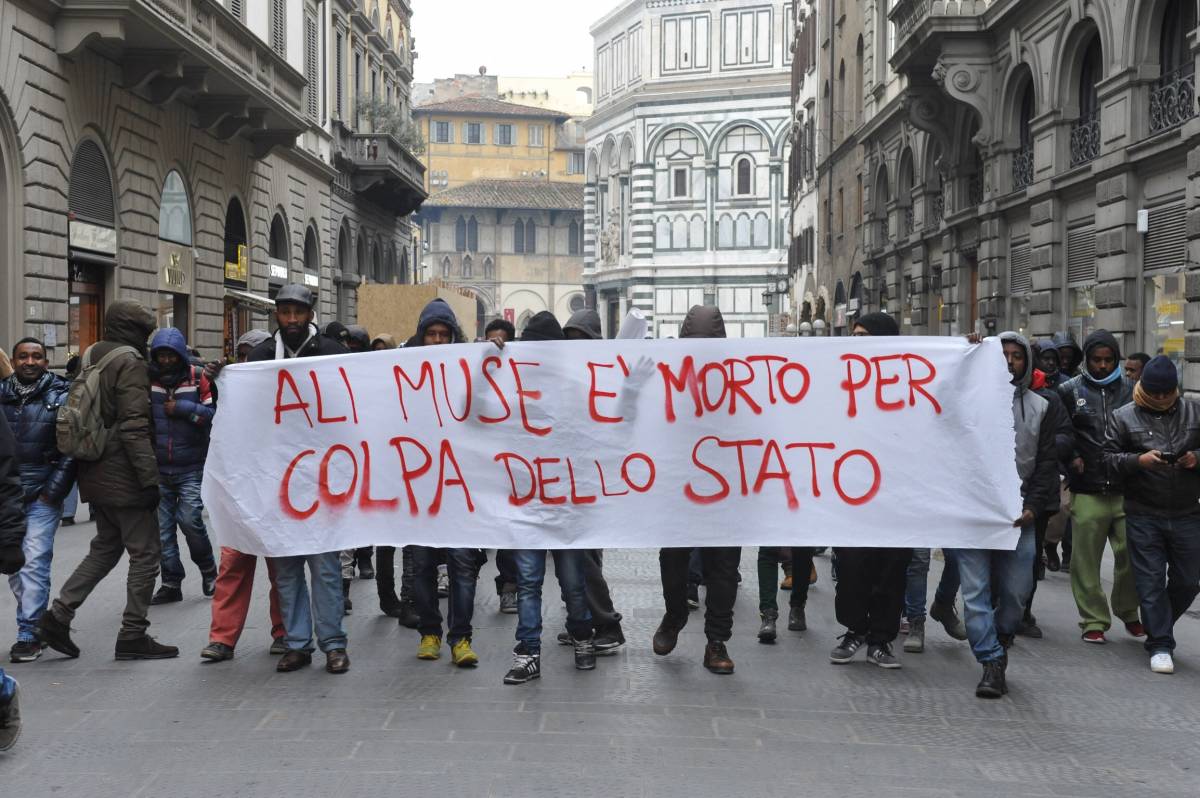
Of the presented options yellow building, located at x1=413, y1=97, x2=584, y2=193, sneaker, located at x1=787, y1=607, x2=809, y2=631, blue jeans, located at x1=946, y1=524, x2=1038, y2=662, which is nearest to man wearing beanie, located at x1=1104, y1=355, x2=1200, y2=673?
blue jeans, located at x1=946, y1=524, x2=1038, y2=662

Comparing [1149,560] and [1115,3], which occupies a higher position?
[1115,3]

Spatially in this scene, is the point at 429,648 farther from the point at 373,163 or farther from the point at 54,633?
the point at 373,163

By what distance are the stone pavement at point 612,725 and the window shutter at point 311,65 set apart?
26582mm

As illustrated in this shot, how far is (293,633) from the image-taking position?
766 cm

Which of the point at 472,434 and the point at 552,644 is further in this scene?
the point at 552,644

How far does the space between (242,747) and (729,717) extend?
2143mm

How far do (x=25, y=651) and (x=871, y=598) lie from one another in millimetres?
4539

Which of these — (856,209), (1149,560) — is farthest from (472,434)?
(856,209)

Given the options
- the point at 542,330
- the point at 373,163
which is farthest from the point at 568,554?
the point at 373,163

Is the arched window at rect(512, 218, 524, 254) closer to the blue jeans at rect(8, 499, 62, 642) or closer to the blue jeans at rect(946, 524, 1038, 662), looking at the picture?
the blue jeans at rect(8, 499, 62, 642)

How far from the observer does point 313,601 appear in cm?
764

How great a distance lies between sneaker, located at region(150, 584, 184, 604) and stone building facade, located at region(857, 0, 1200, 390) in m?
10.5

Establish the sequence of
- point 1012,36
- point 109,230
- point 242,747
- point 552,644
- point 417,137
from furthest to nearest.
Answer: point 417,137 → point 1012,36 → point 109,230 → point 552,644 → point 242,747

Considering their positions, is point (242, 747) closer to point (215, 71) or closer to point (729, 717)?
point (729, 717)
